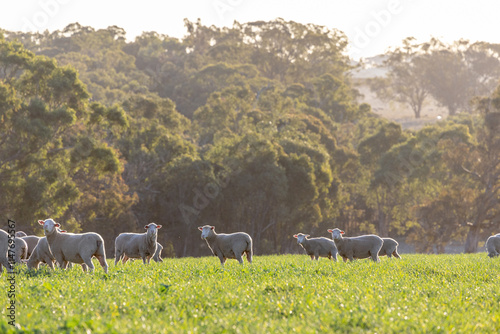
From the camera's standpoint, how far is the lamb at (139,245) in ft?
73.6

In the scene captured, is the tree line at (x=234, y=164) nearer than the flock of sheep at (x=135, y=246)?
No

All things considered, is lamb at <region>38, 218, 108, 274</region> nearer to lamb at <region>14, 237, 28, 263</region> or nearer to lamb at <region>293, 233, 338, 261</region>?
lamb at <region>14, 237, 28, 263</region>

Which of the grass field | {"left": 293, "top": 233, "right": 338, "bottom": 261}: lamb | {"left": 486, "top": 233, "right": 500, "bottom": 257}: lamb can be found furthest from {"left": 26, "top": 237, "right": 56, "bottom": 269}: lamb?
{"left": 486, "top": 233, "right": 500, "bottom": 257}: lamb

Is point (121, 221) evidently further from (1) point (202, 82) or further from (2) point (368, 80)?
(2) point (368, 80)

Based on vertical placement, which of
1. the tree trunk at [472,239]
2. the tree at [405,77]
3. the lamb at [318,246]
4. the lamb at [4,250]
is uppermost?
the tree at [405,77]

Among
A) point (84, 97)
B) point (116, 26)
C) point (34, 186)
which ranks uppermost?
point (116, 26)

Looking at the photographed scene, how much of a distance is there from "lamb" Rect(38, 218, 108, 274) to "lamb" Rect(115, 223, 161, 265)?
4.16m

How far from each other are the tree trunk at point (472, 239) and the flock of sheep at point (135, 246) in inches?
1112

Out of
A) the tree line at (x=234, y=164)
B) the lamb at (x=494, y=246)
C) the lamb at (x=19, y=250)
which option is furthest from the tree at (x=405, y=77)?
the lamb at (x=19, y=250)

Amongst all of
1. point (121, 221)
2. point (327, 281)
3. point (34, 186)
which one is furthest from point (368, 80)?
point (327, 281)

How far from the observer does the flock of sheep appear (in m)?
17.8

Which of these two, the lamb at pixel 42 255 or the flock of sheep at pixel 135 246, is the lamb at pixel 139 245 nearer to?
the flock of sheep at pixel 135 246

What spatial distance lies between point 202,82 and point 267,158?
3894 cm

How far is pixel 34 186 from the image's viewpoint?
3922cm
